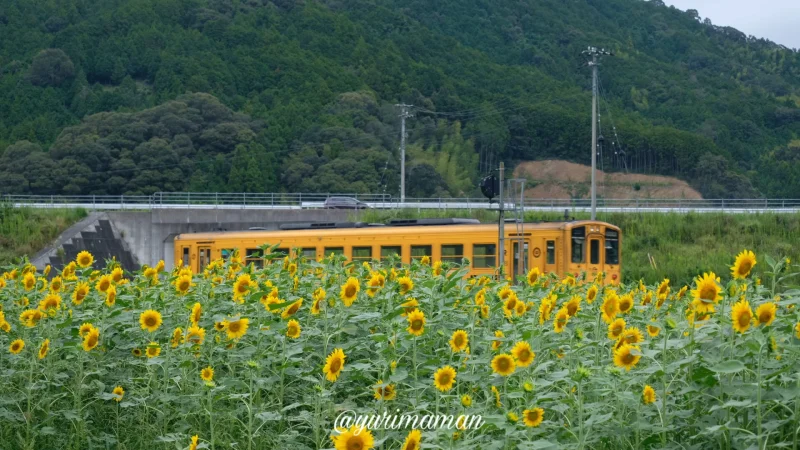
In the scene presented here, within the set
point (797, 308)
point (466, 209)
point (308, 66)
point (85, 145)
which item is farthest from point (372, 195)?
point (797, 308)

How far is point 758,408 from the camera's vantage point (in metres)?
4.63

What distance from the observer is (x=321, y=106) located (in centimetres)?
6025

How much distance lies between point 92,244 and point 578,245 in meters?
19.3

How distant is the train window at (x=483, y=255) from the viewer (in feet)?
75.6

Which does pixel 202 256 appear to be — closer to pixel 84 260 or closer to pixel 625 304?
pixel 84 260

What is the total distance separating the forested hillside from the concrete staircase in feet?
43.8

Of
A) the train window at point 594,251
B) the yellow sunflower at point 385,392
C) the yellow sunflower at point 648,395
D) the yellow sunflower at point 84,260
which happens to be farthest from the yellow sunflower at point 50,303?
the train window at point 594,251

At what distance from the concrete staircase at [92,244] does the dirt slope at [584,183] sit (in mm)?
24317

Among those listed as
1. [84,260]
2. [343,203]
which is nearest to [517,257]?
[84,260]

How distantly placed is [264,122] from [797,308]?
52180mm

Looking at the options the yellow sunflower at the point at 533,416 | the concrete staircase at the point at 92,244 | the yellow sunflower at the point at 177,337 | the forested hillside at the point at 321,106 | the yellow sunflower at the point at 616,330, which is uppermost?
the forested hillside at the point at 321,106

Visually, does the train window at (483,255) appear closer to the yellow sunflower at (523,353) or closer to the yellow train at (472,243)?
the yellow train at (472,243)

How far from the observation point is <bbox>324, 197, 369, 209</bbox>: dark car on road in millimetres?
43469

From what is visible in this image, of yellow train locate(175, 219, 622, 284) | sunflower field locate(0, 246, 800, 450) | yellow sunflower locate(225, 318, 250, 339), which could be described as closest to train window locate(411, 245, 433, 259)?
yellow train locate(175, 219, 622, 284)
